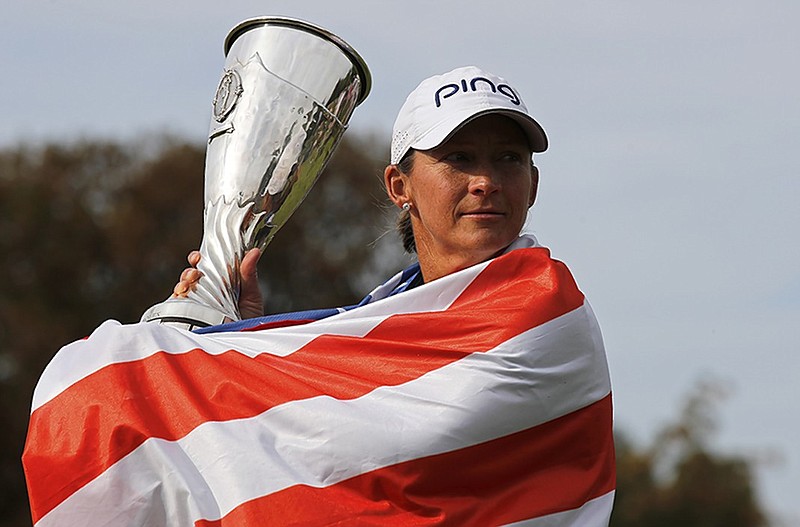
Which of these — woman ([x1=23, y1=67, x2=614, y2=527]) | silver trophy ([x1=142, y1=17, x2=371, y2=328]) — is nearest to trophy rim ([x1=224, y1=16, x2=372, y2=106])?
silver trophy ([x1=142, y1=17, x2=371, y2=328])

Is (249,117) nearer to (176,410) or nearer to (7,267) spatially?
(176,410)

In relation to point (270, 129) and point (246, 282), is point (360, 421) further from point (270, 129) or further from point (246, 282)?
point (270, 129)

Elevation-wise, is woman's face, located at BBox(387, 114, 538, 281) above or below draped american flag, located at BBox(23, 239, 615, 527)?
above

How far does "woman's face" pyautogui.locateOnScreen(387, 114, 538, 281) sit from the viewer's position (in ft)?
14.1

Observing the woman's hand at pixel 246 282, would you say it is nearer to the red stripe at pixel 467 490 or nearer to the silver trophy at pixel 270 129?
the silver trophy at pixel 270 129

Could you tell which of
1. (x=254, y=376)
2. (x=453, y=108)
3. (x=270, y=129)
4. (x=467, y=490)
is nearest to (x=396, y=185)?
(x=453, y=108)

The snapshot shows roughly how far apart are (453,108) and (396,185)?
0.46 meters

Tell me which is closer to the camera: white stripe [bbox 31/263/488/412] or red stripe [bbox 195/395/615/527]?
red stripe [bbox 195/395/615/527]

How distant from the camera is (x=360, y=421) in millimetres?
3713

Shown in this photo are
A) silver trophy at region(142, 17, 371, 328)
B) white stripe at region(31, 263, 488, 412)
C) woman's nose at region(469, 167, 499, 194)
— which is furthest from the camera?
silver trophy at region(142, 17, 371, 328)

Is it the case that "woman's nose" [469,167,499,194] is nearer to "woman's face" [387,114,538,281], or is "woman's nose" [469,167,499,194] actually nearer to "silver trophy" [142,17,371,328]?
"woman's face" [387,114,538,281]

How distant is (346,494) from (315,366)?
1.58 ft

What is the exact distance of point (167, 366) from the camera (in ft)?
13.1

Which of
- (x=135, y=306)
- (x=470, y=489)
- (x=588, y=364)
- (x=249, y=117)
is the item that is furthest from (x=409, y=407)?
(x=135, y=306)
